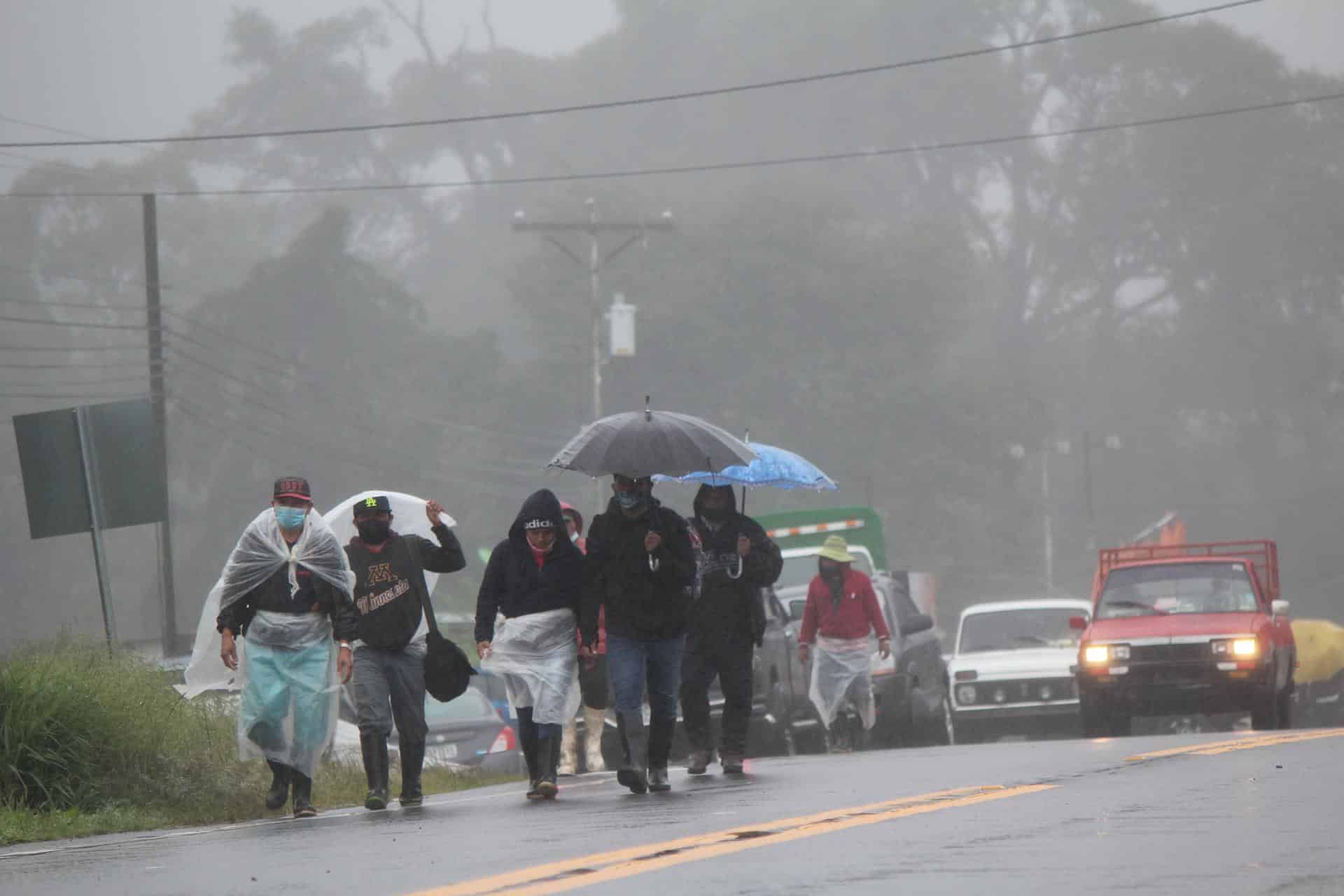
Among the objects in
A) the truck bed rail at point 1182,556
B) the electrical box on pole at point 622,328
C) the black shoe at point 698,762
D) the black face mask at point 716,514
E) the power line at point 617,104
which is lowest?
the black shoe at point 698,762

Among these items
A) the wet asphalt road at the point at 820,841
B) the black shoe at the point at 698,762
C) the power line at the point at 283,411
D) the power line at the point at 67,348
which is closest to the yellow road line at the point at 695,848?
the wet asphalt road at the point at 820,841

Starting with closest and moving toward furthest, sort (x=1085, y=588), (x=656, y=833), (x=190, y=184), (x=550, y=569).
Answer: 1. (x=656, y=833)
2. (x=550, y=569)
3. (x=190, y=184)
4. (x=1085, y=588)

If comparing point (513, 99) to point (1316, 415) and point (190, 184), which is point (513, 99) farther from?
point (1316, 415)

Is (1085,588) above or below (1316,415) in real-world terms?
below

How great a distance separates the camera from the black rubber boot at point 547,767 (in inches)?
469

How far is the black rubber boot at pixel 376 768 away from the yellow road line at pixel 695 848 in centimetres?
301

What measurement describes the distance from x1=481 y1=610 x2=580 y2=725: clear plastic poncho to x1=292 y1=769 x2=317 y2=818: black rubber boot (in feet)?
3.69

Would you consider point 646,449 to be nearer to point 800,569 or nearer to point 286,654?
point 286,654

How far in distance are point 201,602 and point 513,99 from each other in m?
30.3

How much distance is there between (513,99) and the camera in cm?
8581

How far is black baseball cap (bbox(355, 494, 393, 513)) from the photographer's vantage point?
12.6 metres

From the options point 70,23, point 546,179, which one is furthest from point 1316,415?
point 70,23

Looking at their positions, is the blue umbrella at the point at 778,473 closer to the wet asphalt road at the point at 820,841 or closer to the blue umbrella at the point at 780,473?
the blue umbrella at the point at 780,473

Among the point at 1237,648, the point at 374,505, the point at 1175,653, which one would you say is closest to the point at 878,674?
the point at 1175,653
